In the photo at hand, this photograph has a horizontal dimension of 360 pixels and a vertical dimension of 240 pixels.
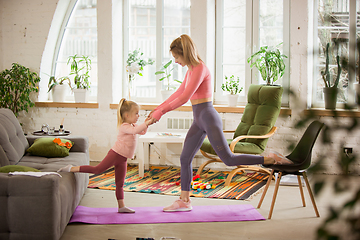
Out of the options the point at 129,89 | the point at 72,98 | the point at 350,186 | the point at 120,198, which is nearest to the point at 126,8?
the point at 129,89

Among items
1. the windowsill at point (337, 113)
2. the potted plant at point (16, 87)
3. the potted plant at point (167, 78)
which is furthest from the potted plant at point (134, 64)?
the windowsill at point (337, 113)

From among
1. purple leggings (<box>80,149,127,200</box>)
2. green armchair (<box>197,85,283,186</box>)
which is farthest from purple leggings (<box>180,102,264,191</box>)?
green armchair (<box>197,85,283,186</box>)

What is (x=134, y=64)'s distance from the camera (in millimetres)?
5125

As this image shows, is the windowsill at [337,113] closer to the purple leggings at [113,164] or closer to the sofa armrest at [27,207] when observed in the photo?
the sofa armrest at [27,207]

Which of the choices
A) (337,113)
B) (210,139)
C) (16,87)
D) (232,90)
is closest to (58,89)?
(16,87)

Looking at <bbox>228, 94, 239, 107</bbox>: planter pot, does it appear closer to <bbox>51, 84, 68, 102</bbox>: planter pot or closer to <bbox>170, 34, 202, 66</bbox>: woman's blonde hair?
<bbox>170, 34, 202, 66</bbox>: woman's blonde hair

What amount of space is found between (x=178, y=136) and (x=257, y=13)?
2.17 meters

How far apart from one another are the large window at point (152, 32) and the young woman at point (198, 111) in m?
2.38

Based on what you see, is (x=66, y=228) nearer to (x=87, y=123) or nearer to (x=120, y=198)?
(x=120, y=198)

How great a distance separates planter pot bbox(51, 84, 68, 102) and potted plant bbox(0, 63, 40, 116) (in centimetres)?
27

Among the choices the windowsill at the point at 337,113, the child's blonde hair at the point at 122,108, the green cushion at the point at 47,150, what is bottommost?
the green cushion at the point at 47,150

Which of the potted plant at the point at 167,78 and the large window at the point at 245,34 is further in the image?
the potted plant at the point at 167,78

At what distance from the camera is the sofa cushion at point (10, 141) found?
317 centimetres

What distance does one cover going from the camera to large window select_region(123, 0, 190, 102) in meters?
5.42
